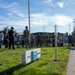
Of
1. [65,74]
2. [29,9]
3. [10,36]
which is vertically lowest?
[65,74]

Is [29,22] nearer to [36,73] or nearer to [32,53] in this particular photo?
[32,53]

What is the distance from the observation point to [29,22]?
22828mm

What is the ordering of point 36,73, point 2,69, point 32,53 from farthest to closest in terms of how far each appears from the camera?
point 32,53, point 2,69, point 36,73

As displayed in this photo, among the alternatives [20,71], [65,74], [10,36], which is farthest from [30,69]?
[10,36]

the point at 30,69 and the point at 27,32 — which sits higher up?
the point at 27,32

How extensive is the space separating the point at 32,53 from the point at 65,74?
247 cm

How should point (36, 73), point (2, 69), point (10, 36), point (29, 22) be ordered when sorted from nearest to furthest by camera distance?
point (36, 73), point (2, 69), point (10, 36), point (29, 22)

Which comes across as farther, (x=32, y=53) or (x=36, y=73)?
(x=32, y=53)

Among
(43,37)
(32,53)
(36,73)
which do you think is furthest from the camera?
(43,37)

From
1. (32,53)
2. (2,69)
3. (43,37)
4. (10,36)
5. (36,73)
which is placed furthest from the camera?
(43,37)

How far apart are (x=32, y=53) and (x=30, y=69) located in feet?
5.56

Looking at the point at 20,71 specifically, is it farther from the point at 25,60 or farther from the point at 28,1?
the point at 28,1

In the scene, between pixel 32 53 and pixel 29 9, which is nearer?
pixel 32 53

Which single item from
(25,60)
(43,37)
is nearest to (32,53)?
(25,60)
